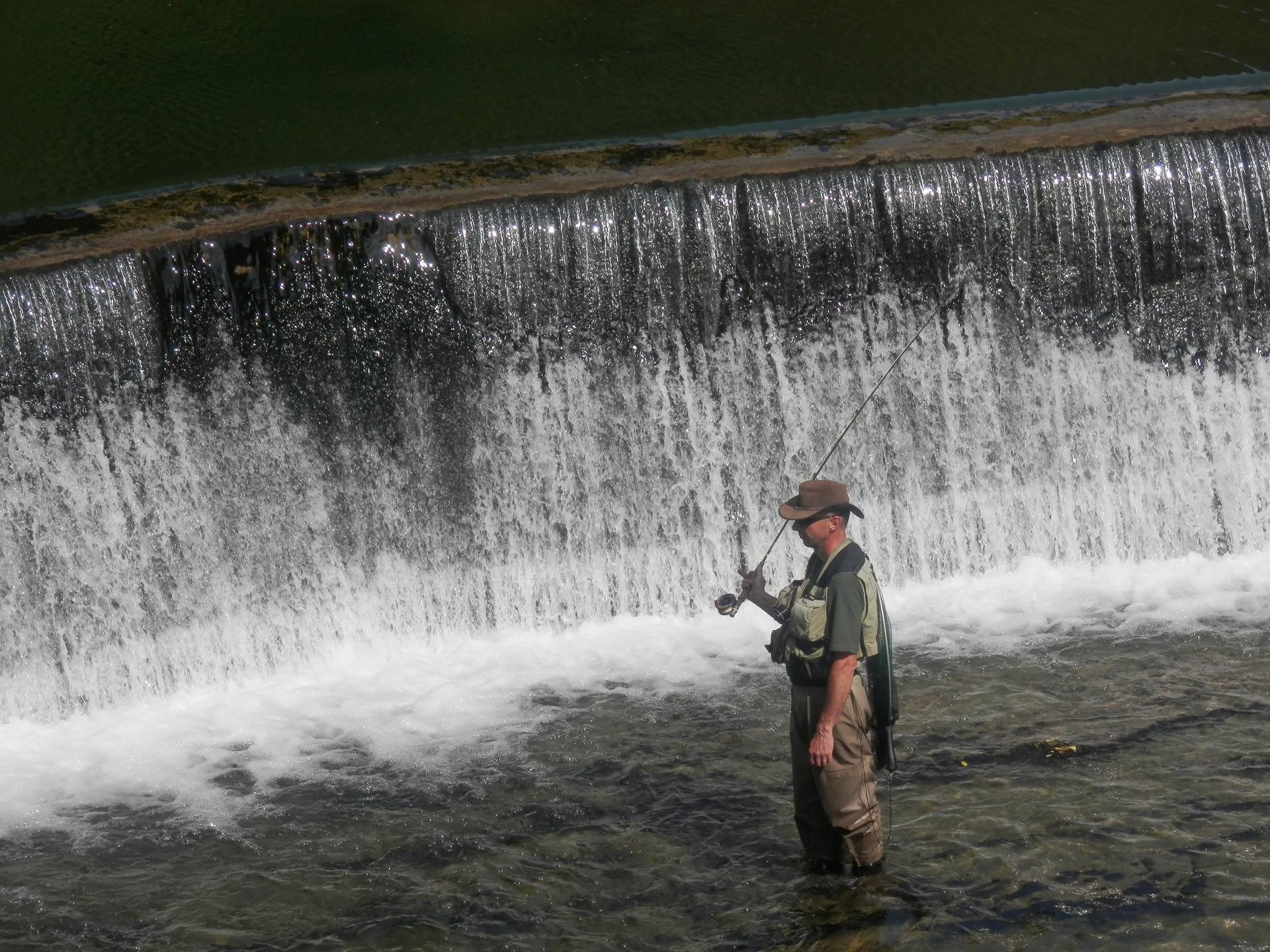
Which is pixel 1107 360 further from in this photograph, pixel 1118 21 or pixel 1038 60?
pixel 1118 21

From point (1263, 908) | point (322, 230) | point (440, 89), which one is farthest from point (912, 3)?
point (1263, 908)

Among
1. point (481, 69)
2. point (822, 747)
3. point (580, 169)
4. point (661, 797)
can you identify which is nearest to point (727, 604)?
point (822, 747)

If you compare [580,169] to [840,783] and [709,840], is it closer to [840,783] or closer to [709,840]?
[709,840]

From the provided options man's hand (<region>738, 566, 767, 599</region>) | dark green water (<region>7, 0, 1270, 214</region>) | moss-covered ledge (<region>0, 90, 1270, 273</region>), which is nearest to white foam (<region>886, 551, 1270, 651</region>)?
moss-covered ledge (<region>0, 90, 1270, 273</region>)

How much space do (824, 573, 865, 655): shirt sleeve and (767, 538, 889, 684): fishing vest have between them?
24mm

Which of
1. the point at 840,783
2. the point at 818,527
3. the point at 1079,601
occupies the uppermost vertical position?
the point at 818,527

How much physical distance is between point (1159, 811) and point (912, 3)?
31.9ft

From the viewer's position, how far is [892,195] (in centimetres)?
938

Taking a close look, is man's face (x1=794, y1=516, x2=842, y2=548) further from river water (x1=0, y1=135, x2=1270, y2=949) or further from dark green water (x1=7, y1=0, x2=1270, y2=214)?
dark green water (x1=7, y1=0, x2=1270, y2=214)

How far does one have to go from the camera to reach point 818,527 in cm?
568

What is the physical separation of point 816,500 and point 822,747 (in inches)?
34.2

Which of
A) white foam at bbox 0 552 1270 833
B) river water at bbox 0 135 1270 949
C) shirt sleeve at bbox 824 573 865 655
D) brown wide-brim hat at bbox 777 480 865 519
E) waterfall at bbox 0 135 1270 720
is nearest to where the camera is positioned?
shirt sleeve at bbox 824 573 865 655

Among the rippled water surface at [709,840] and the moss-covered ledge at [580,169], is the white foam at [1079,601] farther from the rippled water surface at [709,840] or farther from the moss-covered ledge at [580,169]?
the moss-covered ledge at [580,169]

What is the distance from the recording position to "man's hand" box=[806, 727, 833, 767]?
555cm
